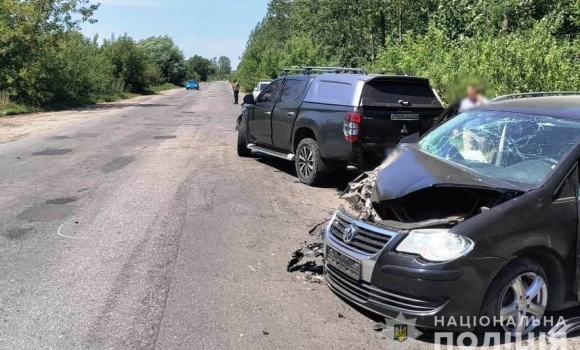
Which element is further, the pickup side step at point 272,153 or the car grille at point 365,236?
the pickup side step at point 272,153

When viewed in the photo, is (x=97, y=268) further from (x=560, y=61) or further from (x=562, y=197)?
(x=560, y=61)

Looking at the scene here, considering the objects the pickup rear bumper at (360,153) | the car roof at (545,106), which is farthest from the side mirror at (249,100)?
the car roof at (545,106)

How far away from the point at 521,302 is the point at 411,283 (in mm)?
826

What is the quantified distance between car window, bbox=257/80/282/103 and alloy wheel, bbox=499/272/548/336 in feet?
23.3

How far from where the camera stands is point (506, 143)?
4676mm

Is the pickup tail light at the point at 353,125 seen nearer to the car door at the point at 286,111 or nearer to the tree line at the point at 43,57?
the car door at the point at 286,111

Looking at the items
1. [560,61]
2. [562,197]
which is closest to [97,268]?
[562,197]

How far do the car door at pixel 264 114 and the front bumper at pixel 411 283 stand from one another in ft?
21.3

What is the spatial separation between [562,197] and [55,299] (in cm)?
397

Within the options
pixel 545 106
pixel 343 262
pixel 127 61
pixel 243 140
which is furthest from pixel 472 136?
pixel 127 61

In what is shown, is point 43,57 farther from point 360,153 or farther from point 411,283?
point 411,283

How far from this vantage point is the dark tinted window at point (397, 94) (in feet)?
27.1

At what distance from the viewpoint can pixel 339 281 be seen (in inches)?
169

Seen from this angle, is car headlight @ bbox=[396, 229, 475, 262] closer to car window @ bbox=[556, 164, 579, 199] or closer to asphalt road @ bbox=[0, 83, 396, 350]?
asphalt road @ bbox=[0, 83, 396, 350]
